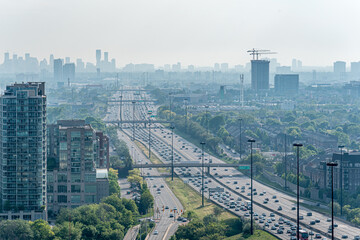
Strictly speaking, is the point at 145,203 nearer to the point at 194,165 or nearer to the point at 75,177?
the point at 75,177

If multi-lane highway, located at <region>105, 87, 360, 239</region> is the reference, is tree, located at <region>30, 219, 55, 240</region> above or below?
above

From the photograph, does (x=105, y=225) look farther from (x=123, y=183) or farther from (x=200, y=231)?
(x=123, y=183)

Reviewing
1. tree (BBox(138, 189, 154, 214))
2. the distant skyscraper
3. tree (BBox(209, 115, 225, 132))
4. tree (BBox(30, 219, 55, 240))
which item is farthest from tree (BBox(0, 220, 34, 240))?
tree (BBox(209, 115, 225, 132))

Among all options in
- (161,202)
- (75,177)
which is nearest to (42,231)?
(75,177)

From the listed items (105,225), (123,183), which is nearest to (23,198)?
(105,225)

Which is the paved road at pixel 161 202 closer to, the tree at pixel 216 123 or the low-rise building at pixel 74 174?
the low-rise building at pixel 74 174

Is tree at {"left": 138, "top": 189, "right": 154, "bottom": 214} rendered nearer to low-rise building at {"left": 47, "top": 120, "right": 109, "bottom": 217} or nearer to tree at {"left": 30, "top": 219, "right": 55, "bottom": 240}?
low-rise building at {"left": 47, "top": 120, "right": 109, "bottom": 217}

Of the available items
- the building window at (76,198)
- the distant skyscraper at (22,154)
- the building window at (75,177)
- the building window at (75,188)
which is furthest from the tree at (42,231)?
the building window at (75,177)
